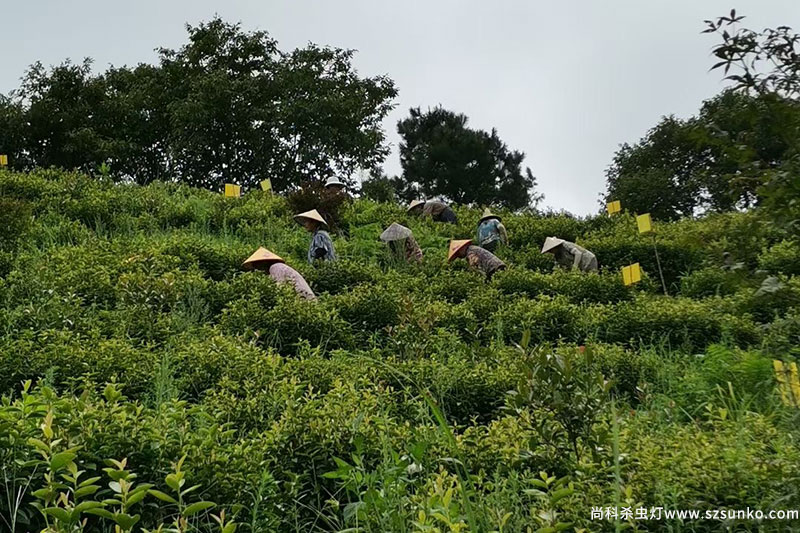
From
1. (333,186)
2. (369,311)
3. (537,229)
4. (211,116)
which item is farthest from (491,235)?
(211,116)

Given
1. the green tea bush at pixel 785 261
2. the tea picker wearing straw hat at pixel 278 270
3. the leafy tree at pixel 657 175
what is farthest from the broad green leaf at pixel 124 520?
the leafy tree at pixel 657 175

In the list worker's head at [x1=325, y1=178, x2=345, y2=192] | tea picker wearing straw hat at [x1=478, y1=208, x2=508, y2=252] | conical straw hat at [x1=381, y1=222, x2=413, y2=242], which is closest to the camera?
conical straw hat at [x1=381, y1=222, x2=413, y2=242]

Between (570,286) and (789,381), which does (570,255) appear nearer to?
(570,286)

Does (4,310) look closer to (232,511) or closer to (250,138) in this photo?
(232,511)

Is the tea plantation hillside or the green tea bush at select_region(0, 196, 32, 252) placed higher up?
the green tea bush at select_region(0, 196, 32, 252)

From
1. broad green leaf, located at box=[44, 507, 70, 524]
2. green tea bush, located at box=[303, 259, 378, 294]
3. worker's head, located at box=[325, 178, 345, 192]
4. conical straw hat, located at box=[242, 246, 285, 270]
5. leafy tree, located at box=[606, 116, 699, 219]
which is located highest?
leafy tree, located at box=[606, 116, 699, 219]

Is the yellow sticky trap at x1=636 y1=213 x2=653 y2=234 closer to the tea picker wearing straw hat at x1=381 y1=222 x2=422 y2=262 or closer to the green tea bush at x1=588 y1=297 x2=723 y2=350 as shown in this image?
the green tea bush at x1=588 y1=297 x2=723 y2=350

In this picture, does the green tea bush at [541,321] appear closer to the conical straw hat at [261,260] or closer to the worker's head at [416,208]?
the conical straw hat at [261,260]

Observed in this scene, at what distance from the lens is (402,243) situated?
10.0m

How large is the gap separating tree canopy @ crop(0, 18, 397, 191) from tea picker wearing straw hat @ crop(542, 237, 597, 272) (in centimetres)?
1325

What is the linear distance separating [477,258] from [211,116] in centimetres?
1495

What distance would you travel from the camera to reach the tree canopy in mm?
23125

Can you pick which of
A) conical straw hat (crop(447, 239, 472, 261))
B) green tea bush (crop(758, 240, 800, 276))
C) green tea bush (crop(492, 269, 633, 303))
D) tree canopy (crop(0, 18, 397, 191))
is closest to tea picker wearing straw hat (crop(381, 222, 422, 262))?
conical straw hat (crop(447, 239, 472, 261))

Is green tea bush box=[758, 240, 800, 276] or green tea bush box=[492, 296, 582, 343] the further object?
green tea bush box=[758, 240, 800, 276]
